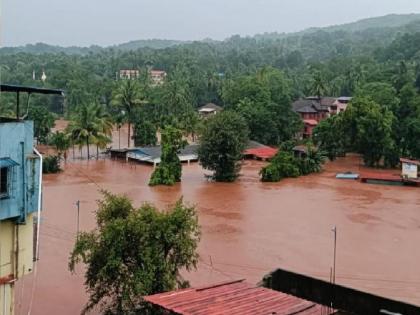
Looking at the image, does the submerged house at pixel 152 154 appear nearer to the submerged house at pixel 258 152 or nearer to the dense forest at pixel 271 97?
the submerged house at pixel 258 152

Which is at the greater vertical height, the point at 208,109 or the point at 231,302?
the point at 208,109

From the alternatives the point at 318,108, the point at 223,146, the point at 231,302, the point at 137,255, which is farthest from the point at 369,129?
the point at 231,302

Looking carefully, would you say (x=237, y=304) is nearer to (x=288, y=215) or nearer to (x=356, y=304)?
(x=356, y=304)

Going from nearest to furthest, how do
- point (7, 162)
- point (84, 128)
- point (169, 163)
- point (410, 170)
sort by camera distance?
1. point (7, 162)
2. point (169, 163)
3. point (410, 170)
4. point (84, 128)

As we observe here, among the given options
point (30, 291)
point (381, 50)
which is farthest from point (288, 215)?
point (381, 50)

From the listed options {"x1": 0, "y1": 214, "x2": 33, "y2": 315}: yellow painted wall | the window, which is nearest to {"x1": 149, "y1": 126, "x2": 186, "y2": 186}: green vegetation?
{"x1": 0, "y1": 214, "x2": 33, "y2": 315}: yellow painted wall

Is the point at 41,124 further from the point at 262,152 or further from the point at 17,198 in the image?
the point at 17,198

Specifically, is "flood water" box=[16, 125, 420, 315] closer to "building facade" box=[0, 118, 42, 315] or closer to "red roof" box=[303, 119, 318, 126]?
"building facade" box=[0, 118, 42, 315]
